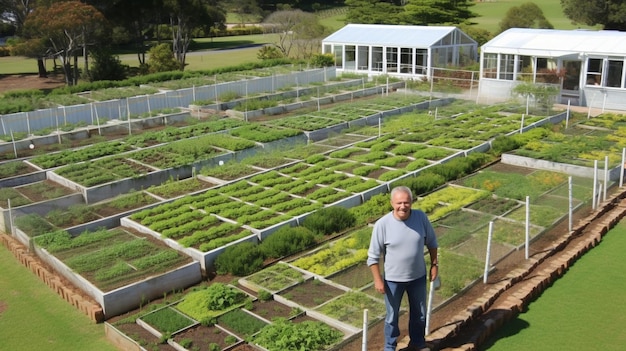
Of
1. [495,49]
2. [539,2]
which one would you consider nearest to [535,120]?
[495,49]

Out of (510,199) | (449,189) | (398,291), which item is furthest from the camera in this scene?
(449,189)

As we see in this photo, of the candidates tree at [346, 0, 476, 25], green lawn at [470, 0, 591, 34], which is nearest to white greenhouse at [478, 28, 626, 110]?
tree at [346, 0, 476, 25]

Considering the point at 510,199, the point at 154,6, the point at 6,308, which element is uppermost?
the point at 154,6

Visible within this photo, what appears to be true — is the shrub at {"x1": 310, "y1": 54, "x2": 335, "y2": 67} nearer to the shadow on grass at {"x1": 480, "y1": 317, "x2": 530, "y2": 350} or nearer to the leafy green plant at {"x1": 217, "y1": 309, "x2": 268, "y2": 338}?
the leafy green plant at {"x1": 217, "y1": 309, "x2": 268, "y2": 338}

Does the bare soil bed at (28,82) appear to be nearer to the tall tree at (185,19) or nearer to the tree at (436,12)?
the tall tree at (185,19)

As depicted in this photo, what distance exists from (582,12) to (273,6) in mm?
45204

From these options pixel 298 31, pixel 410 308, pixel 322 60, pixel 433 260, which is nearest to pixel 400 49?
pixel 322 60

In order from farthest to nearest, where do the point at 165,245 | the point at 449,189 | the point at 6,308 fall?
the point at 449,189 < the point at 165,245 < the point at 6,308

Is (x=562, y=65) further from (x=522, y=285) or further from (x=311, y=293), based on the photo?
(x=311, y=293)

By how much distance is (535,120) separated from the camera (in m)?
21.6

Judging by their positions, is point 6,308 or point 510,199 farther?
point 510,199

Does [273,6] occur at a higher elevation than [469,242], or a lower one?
higher

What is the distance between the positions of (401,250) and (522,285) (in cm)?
392

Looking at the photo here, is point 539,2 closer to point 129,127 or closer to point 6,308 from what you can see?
point 129,127
